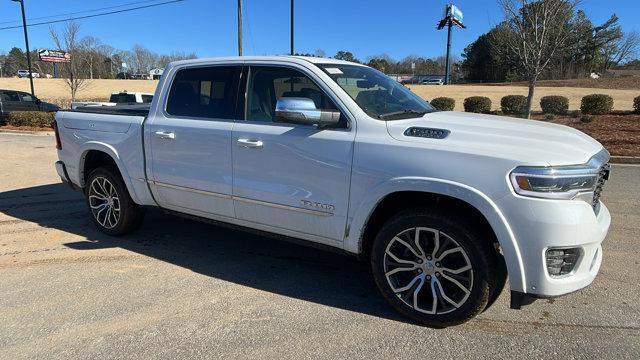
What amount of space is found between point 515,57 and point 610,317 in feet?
50.4

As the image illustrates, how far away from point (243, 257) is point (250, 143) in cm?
136

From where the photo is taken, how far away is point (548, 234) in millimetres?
2957

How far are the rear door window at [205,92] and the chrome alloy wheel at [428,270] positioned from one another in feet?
6.02

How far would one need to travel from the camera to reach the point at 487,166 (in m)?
3.09

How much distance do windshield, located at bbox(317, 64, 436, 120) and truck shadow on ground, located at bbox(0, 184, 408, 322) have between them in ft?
4.58

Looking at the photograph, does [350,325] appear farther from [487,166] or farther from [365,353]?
[487,166]

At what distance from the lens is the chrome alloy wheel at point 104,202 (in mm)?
5336

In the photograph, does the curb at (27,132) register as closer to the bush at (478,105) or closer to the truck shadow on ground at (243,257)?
the truck shadow on ground at (243,257)

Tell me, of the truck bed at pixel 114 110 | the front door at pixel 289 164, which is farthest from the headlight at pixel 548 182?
the truck bed at pixel 114 110

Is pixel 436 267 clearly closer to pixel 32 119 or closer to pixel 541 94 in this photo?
pixel 32 119

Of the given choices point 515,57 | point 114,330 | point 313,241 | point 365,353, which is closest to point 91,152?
point 114,330

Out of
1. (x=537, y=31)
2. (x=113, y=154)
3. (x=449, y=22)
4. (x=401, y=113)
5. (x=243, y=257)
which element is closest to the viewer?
(x=401, y=113)

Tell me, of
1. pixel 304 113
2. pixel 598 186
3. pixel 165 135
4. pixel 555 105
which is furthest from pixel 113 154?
pixel 555 105

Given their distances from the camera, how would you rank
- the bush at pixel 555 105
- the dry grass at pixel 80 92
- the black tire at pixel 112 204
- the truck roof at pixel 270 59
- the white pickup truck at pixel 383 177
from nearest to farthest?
the white pickup truck at pixel 383 177, the truck roof at pixel 270 59, the black tire at pixel 112 204, the bush at pixel 555 105, the dry grass at pixel 80 92
